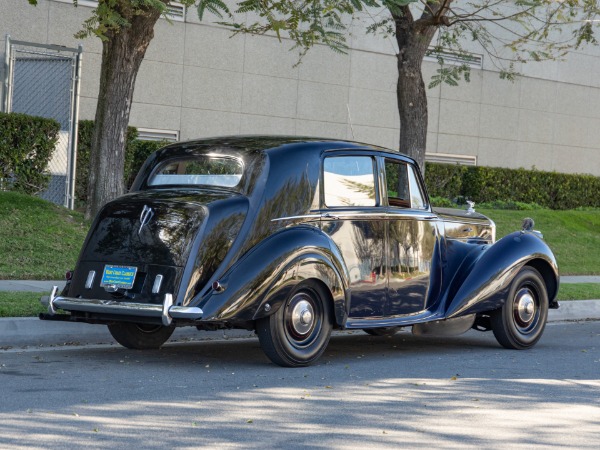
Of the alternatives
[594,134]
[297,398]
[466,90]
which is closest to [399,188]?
[297,398]

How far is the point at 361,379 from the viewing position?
27.9ft

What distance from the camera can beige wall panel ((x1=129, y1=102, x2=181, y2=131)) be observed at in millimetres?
22391

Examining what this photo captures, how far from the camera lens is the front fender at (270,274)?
27.7 feet

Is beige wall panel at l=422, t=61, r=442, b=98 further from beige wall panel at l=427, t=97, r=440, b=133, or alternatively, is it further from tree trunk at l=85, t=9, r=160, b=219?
tree trunk at l=85, t=9, r=160, b=219

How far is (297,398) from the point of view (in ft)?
24.6

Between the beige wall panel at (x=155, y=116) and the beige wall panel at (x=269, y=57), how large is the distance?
6.55 ft

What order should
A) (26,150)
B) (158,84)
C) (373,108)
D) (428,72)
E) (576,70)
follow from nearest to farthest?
(26,150) → (158,84) → (373,108) → (428,72) → (576,70)

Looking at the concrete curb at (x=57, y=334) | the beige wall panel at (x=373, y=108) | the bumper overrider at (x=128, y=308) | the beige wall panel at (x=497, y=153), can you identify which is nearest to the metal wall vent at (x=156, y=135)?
the beige wall panel at (x=373, y=108)

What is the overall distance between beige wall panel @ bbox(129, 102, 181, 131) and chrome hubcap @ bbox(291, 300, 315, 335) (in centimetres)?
1397

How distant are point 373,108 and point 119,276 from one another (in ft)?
59.8

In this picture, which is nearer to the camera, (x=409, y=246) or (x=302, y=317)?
(x=302, y=317)

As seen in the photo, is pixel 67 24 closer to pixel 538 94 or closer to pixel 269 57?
pixel 269 57

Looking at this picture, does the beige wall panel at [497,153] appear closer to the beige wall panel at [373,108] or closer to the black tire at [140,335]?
the beige wall panel at [373,108]

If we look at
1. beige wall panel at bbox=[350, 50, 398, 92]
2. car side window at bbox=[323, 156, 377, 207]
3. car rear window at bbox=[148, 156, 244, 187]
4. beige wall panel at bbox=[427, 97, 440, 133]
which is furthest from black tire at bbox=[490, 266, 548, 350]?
beige wall panel at bbox=[427, 97, 440, 133]
